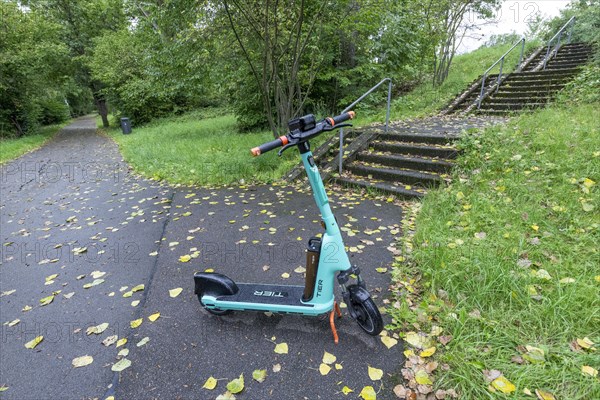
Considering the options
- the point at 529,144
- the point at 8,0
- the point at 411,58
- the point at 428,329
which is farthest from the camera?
the point at 8,0

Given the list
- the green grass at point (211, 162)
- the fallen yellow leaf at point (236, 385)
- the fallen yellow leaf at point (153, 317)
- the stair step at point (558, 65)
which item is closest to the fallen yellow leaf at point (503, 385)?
the fallen yellow leaf at point (236, 385)

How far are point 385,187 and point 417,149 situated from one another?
1058 millimetres

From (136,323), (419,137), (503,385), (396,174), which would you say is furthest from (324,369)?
(419,137)

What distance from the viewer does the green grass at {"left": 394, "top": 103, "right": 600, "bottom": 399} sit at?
1759 mm

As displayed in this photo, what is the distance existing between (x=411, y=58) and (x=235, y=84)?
198 inches

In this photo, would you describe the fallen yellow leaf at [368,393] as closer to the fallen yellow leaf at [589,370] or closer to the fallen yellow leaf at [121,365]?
the fallen yellow leaf at [589,370]

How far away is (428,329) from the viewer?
2102 millimetres

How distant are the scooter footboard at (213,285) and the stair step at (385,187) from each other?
2.85m

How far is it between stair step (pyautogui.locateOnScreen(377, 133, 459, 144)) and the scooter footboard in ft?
13.9

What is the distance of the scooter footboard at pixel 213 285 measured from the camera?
91.2 inches

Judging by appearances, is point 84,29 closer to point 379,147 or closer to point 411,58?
point 411,58

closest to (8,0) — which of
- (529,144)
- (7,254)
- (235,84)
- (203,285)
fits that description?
(235,84)

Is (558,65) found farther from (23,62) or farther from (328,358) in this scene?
(23,62)

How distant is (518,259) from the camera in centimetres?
255
